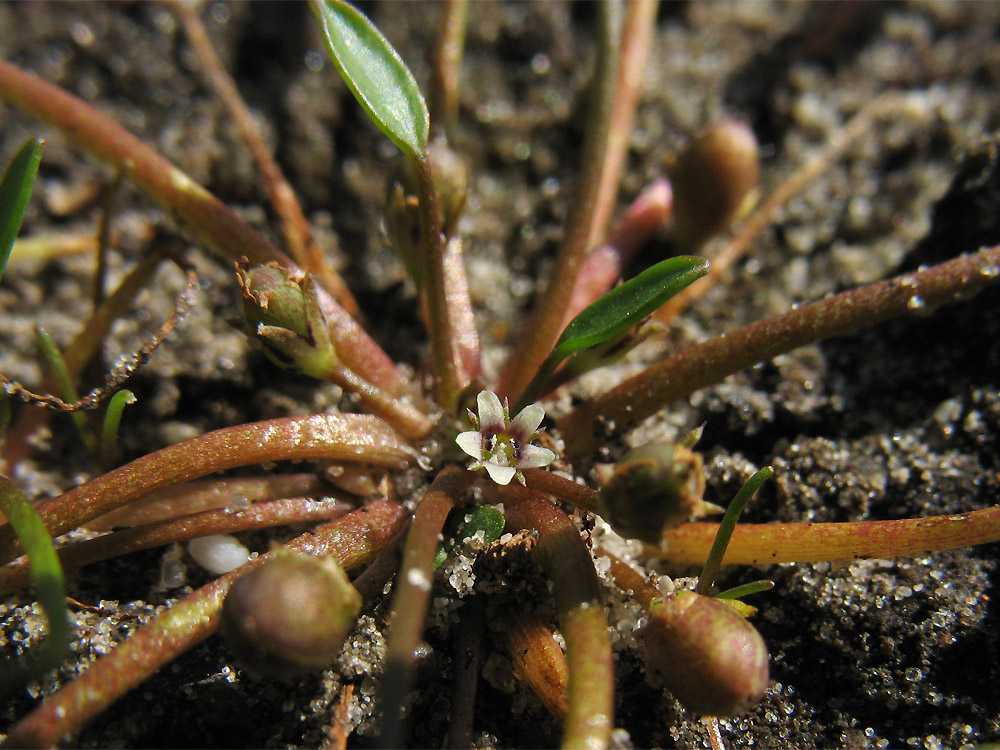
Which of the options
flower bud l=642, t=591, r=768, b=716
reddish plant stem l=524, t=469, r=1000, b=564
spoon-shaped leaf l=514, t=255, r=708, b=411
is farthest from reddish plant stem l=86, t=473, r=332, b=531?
flower bud l=642, t=591, r=768, b=716

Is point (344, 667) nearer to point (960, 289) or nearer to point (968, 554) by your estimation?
point (968, 554)

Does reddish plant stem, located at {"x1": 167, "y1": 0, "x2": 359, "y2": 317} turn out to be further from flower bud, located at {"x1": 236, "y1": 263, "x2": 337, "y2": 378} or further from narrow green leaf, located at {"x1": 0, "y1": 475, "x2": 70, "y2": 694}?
narrow green leaf, located at {"x1": 0, "y1": 475, "x2": 70, "y2": 694}

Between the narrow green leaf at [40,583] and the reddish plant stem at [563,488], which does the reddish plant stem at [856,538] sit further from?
the narrow green leaf at [40,583]

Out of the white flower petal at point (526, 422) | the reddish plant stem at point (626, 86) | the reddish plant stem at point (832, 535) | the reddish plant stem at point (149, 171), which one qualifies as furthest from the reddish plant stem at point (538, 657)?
the reddish plant stem at point (626, 86)

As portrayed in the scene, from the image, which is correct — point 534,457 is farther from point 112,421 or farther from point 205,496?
point 112,421

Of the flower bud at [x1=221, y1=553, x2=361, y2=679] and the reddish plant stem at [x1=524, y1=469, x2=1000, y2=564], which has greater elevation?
the reddish plant stem at [x1=524, y1=469, x2=1000, y2=564]
